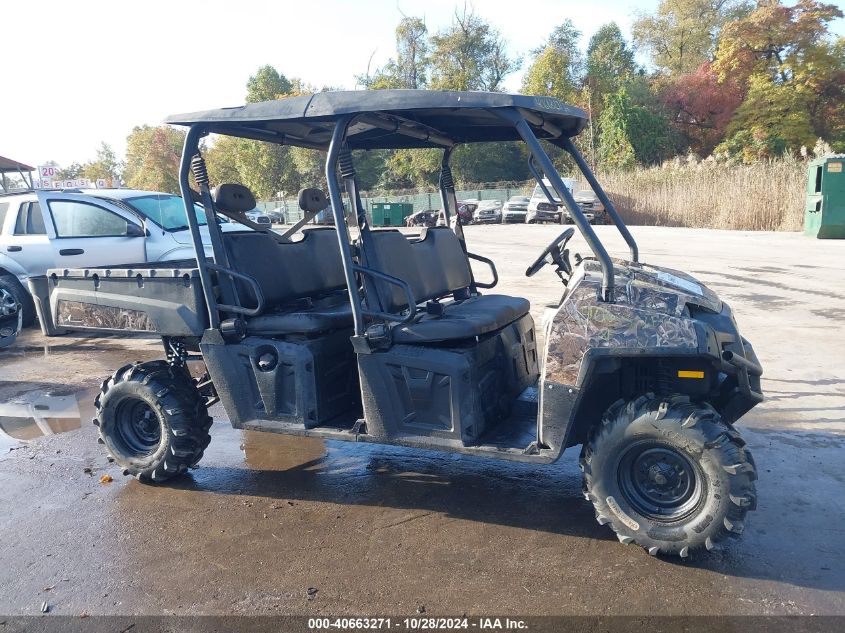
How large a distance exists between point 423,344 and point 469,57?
53479mm

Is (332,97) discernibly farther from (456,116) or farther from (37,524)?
(37,524)

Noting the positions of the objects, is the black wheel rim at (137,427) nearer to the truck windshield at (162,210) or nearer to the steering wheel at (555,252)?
the steering wheel at (555,252)

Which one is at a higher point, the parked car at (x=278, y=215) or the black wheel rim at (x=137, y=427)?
the parked car at (x=278, y=215)

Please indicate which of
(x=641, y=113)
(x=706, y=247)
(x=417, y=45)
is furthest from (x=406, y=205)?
(x=417, y=45)

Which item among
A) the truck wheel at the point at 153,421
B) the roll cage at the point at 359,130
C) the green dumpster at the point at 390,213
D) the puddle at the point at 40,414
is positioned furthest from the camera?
the green dumpster at the point at 390,213

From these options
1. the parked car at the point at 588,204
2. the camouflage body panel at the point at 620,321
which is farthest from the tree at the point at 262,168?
the camouflage body panel at the point at 620,321

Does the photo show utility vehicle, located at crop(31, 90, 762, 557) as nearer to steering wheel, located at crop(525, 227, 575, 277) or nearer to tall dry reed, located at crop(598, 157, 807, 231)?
steering wheel, located at crop(525, 227, 575, 277)

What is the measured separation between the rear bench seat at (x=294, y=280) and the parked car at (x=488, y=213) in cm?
2934

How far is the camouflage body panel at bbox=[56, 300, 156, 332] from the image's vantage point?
14.1ft

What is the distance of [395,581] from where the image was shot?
3223 millimetres

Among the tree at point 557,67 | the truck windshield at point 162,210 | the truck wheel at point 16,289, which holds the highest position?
the tree at point 557,67

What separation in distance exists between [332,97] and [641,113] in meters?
39.3

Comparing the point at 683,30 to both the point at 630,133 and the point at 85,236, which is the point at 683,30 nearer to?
the point at 630,133

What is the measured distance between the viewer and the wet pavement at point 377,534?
121 inches
